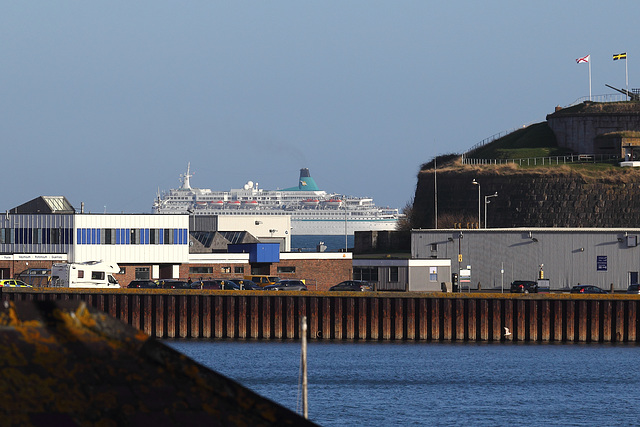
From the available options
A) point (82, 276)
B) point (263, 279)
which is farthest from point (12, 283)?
point (263, 279)

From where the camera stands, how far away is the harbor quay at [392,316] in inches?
1869

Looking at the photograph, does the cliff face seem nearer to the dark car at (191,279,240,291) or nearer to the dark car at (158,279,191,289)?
the dark car at (158,279,191,289)

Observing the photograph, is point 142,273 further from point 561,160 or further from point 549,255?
point 561,160

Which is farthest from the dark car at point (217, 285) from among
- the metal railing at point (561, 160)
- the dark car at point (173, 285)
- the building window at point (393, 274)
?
the metal railing at point (561, 160)

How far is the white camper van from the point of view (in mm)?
57469

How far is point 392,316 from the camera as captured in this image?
4784 cm

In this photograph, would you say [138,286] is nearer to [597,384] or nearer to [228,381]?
[597,384]

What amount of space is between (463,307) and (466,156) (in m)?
83.1

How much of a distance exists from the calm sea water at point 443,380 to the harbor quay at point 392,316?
0.86m

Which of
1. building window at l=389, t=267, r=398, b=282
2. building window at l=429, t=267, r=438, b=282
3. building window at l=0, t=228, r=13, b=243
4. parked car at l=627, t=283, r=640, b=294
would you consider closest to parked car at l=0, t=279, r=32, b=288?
building window at l=0, t=228, r=13, b=243

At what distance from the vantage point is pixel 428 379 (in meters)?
38.7

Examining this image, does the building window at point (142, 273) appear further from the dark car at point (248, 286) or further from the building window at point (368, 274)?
the building window at point (368, 274)

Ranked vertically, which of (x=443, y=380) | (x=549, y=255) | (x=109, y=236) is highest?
(x=109, y=236)

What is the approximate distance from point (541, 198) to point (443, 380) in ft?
221
